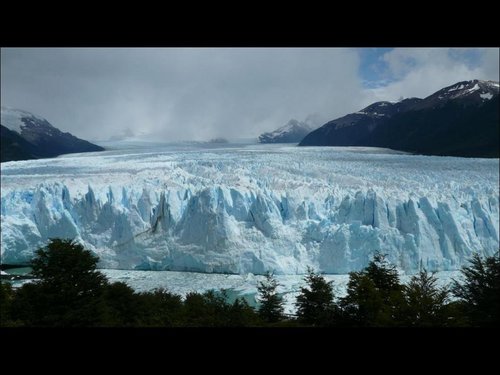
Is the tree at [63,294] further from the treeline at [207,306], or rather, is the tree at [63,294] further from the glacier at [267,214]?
the glacier at [267,214]

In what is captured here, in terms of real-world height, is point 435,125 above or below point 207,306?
above

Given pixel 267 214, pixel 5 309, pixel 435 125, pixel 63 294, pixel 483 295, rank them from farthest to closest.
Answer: pixel 435 125 < pixel 267 214 < pixel 483 295 < pixel 5 309 < pixel 63 294

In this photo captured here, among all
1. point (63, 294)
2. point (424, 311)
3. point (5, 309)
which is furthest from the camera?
point (5, 309)

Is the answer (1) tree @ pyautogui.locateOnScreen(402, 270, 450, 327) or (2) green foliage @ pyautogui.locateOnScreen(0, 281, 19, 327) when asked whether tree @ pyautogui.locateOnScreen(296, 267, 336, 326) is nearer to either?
(1) tree @ pyautogui.locateOnScreen(402, 270, 450, 327)

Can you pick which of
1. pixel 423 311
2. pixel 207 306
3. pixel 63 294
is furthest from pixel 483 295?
pixel 63 294

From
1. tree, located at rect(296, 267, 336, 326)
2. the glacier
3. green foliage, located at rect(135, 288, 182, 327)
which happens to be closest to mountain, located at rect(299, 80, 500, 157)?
the glacier

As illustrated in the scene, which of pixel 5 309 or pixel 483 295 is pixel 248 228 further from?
pixel 5 309

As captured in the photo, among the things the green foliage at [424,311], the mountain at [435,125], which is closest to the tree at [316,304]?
the green foliage at [424,311]

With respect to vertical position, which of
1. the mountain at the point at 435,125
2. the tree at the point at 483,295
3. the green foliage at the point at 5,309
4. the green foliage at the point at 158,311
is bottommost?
the green foliage at the point at 158,311
